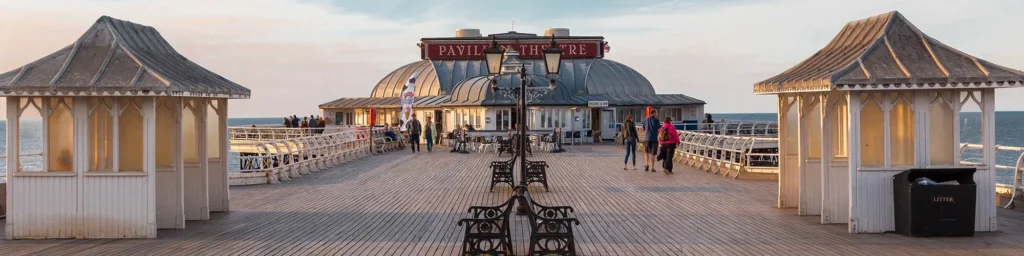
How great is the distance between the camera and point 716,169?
24.2m

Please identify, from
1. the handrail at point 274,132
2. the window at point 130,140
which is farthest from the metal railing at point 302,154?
the window at point 130,140

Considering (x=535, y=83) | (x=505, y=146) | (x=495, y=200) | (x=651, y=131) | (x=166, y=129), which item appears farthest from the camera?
(x=535, y=83)

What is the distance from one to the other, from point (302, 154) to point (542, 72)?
3352cm

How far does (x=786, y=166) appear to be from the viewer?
15836 millimetres

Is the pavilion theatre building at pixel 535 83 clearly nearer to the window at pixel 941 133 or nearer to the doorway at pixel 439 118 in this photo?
the doorway at pixel 439 118

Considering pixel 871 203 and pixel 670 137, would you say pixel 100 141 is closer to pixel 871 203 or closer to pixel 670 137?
pixel 871 203

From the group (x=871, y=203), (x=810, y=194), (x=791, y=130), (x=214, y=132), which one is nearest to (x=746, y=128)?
(x=791, y=130)

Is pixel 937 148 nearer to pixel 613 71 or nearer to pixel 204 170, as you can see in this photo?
pixel 204 170

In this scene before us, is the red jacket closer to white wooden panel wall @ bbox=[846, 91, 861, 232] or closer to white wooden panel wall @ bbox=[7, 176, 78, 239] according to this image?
white wooden panel wall @ bbox=[846, 91, 861, 232]

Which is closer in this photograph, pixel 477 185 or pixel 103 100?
pixel 103 100

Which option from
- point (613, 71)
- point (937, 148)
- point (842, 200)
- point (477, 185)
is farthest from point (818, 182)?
point (613, 71)

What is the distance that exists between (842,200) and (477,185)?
870 cm

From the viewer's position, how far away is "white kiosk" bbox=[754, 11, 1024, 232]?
1228cm

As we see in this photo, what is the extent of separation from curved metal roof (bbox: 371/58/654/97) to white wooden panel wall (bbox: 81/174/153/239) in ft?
147
